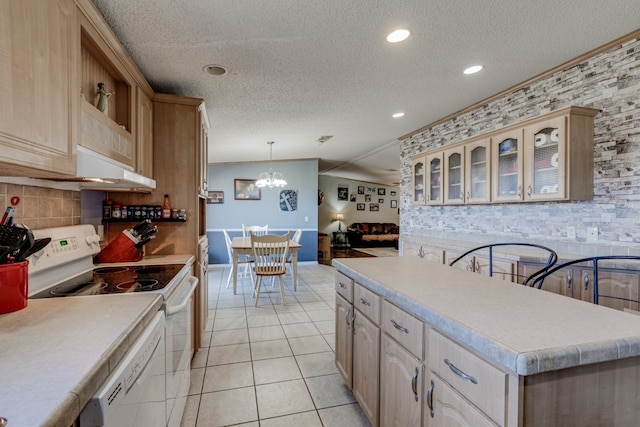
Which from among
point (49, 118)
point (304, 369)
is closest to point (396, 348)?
point (304, 369)

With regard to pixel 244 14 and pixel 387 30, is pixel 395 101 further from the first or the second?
pixel 244 14

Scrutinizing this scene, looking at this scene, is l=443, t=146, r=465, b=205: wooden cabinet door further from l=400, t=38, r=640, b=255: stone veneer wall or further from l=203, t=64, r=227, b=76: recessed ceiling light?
l=203, t=64, r=227, b=76: recessed ceiling light

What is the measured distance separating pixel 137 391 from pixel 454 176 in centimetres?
374

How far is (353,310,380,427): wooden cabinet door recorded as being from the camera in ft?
5.24

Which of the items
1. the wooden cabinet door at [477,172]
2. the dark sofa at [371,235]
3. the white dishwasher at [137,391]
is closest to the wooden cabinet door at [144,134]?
the white dishwasher at [137,391]

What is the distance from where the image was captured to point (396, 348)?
1.39 meters

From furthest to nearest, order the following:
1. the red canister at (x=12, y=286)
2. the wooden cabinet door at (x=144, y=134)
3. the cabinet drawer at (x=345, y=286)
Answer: the wooden cabinet door at (x=144, y=134) → the cabinet drawer at (x=345, y=286) → the red canister at (x=12, y=286)

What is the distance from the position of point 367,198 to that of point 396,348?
10.9 metres

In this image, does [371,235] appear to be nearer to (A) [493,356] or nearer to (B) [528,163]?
(B) [528,163]

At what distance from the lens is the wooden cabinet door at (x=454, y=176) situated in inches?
144

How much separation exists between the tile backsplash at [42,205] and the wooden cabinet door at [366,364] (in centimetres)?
171

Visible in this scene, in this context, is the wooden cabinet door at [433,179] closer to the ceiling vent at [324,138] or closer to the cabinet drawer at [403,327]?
the ceiling vent at [324,138]

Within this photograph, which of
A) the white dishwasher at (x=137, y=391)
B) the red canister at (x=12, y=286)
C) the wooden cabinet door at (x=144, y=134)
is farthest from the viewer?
the wooden cabinet door at (x=144, y=134)

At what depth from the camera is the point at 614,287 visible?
6.91 feet
